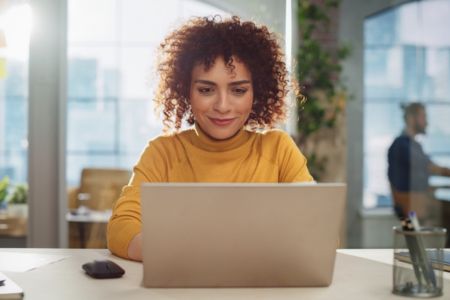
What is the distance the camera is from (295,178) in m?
2.44

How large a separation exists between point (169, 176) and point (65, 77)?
7.92ft


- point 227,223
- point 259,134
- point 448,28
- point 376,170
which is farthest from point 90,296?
point 448,28

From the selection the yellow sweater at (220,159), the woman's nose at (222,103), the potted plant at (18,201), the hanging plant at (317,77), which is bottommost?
the potted plant at (18,201)

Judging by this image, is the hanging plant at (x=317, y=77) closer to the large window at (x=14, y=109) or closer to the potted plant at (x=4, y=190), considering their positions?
the large window at (x=14, y=109)

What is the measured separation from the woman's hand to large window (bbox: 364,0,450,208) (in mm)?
3623

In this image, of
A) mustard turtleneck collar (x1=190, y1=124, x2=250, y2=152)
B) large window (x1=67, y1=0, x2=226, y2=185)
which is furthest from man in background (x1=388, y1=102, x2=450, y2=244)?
mustard turtleneck collar (x1=190, y1=124, x2=250, y2=152)

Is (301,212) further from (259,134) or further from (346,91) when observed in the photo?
Answer: (346,91)

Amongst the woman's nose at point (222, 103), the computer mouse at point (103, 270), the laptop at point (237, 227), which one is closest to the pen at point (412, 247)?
the laptop at point (237, 227)

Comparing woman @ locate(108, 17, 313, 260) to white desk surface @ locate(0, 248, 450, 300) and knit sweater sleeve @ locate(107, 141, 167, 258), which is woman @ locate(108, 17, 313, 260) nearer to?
knit sweater sleeve @ locate(107, 141, 167, 258)

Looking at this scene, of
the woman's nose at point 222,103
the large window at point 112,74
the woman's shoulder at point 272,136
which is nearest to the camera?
Answer: the woman's nose at point 222,103

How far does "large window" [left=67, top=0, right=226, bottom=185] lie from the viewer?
4699mm

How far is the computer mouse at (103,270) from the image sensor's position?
5.69ft

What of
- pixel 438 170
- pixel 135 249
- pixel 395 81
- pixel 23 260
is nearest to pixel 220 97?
pixel 135 249

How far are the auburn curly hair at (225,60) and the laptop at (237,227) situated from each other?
3.03 feet
